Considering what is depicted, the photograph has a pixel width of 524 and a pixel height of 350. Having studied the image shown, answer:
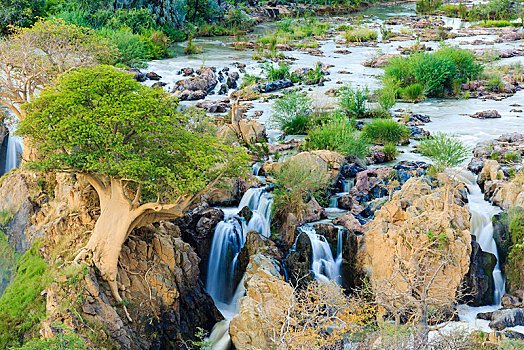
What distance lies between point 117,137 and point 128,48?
25039 mm

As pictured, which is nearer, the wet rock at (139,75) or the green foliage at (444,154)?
the green foliage at (444,154)

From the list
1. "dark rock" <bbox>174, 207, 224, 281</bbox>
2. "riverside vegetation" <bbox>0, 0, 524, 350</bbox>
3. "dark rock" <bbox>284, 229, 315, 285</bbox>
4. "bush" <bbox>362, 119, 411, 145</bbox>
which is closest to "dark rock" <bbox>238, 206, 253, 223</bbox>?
"riverside vegetation" <bbox>0, 0, 524, 350</bbox>

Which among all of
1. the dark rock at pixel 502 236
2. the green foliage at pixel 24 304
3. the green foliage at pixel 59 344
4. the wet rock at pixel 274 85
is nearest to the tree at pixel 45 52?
the green foliage at pixel 24 304

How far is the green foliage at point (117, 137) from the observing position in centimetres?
1350

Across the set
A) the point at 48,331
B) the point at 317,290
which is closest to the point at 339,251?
the point at 317,290

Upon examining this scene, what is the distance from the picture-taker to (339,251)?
1792 cm

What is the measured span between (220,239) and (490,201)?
32.9ft

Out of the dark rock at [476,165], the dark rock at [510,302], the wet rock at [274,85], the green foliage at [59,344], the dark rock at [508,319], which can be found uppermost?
the wet rock at [274,85]

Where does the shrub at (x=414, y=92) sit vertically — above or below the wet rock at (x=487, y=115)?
above

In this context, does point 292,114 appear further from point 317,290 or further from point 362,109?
point 317,290

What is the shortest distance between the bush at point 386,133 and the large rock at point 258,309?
41.6 feet

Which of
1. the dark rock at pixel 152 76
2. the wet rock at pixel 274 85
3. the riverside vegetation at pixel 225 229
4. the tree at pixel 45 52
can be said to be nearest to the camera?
the riverside vegetation at pixel 225 229

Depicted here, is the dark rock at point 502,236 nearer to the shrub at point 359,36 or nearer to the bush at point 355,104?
the bush at point 355,104

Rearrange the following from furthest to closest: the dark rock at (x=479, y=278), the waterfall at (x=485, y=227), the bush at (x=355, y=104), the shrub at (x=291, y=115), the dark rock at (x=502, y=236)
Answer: the bush at (x=355, y=104), the shrub at (x=291, y=115), the dark rock at (x=502, y=236), the waterfall at (x=485, y=227), the dark rock at (x=479, y=278)
